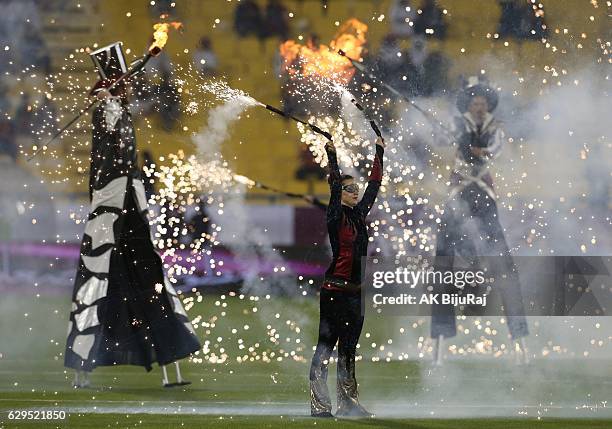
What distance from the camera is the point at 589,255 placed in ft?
51.4

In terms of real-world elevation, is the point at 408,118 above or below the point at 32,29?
below

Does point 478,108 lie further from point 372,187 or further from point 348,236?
point 348,236

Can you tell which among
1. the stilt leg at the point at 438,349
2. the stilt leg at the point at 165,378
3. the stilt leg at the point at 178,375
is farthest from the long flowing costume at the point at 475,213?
the stilt leg at the point at 165,378

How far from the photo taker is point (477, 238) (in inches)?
605

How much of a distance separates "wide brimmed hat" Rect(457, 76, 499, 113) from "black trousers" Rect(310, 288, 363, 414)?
326 centimetres

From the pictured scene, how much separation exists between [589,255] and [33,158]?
591cm

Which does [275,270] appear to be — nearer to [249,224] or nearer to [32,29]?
[249,224]

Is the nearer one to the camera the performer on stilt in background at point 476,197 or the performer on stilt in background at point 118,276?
the performer on stilt in background at point 118,276

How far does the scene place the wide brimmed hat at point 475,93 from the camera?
50.3 ft

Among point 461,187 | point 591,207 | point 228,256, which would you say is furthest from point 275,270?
point 591,207

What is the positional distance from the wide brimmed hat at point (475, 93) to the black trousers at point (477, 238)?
2.57ft

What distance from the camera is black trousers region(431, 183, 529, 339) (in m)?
15.3

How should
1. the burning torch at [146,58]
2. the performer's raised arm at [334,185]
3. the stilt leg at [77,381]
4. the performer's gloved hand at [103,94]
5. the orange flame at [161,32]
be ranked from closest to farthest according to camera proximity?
the performer's raised arm at [334,185]
the burning torch at [146,58]
the performer's gloved hand at [103,94]
the stilt leg at [77,381]
the orange flame at [161,32]

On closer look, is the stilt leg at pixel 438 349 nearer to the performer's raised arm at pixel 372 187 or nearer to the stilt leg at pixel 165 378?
the stilt leg at pixel 165 378
